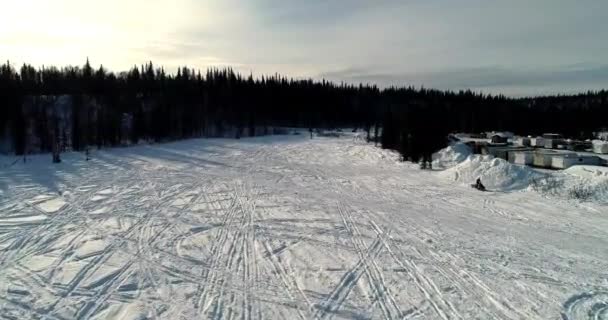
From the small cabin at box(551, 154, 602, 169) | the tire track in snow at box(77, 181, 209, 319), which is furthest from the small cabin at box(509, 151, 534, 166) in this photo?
the tire track in snow at box(77, 181, 209, 319)

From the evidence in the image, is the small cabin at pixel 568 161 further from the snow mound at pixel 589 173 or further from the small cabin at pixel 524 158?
the snow mound at pixel 589 173

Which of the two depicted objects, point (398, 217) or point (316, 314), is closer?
point (316, 314)

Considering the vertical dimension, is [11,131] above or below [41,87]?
below

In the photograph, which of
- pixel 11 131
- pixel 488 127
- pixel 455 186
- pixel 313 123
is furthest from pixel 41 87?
pixel 488 127

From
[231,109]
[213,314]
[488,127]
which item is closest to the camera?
[213,314]

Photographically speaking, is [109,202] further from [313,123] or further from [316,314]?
[313,123]

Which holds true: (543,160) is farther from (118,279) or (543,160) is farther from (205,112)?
(205,112)

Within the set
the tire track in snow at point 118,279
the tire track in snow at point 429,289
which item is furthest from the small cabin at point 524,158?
the tire track in snow at point 118,279
